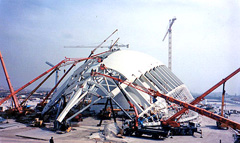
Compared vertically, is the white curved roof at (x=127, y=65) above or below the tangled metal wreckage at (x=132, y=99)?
above

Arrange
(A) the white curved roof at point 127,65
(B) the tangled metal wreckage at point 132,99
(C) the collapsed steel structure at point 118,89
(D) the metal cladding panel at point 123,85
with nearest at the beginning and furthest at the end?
(B) the tangled metal wreckage at point 132,99 < (C) the collapsed steel structure at point 118,89 < (D) the metal cladding panel at point 123,85 < (A) the white curved roof at point 127,65

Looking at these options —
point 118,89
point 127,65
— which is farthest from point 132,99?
point 127,65

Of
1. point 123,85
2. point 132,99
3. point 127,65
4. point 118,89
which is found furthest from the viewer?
point 127,65

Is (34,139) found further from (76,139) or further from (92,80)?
(92,80)

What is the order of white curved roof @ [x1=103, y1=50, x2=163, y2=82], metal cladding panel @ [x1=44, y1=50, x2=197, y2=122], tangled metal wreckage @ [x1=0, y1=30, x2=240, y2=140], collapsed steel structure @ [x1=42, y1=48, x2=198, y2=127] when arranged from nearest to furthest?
tangled metal wreckage @ [x1=0, y1=30, x2=240, y2=140]
collapsed steel structure @ [x1=42, y1=48, x2=198, y2=127]
metal cladding panel @ [x1=44, y1=50, x2=197, y2=122]
white curved roof @ [x1=103, y1=50, x2=163, y2=82]

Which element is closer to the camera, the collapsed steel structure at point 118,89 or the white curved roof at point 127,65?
the collapsed steel structure at point 118,89

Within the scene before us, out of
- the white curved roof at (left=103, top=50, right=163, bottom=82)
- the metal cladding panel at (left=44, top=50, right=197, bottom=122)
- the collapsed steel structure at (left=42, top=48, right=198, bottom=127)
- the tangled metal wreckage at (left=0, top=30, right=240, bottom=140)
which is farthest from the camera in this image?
the white curved roof at (left=103, top=50, right=163, bottom=82)

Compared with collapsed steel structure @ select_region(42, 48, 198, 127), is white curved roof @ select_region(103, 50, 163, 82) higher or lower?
higher

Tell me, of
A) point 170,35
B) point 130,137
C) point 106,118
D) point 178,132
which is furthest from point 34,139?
point 170,35

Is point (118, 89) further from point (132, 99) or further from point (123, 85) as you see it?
point (132, 99)

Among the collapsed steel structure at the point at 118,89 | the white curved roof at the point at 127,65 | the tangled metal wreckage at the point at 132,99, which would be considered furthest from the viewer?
the white curved roof at the point at 127,65

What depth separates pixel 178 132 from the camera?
24266 mm

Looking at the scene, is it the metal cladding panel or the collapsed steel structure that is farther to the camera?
the metal cladding panel

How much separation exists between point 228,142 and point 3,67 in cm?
4327
